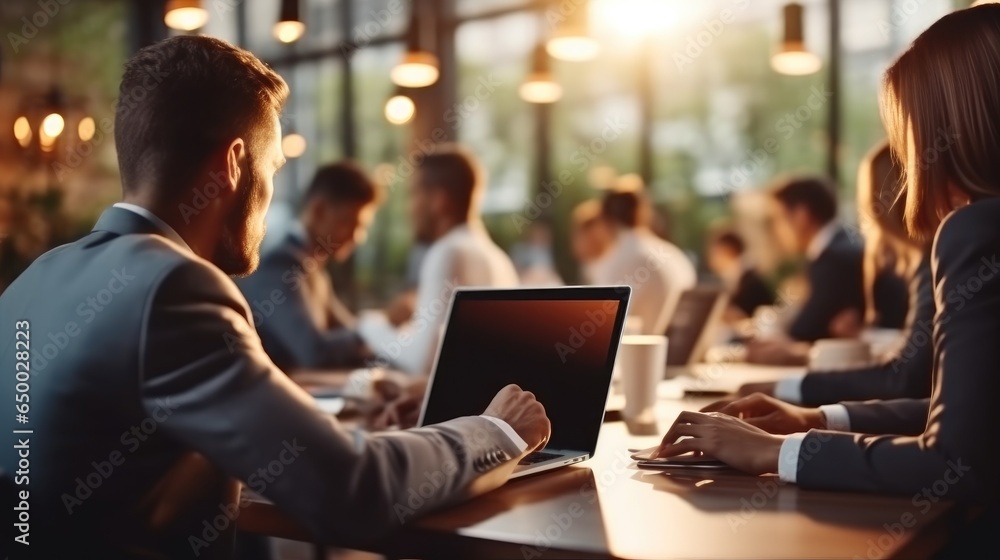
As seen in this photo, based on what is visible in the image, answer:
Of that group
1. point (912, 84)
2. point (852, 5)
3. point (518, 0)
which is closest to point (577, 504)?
point (912, 84)

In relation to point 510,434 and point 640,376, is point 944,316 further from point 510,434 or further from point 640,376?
point 640,376

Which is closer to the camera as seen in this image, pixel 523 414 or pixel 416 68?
pixel 523 414

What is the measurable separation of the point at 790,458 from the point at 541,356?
417 mm

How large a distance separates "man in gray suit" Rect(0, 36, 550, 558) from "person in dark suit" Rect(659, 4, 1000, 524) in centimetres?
36

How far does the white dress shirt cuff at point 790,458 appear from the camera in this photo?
1.29m

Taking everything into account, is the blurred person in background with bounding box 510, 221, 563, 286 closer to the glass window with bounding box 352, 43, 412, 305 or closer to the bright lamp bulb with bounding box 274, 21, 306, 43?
the glass window with bounding box 352, 43, 412, 305

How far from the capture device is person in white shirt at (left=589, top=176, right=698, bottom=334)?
14.1 ft

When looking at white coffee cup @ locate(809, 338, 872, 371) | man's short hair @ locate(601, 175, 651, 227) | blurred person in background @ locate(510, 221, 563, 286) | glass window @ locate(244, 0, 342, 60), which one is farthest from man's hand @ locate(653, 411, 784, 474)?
glass window @ locate(244, 0, 342, 60)

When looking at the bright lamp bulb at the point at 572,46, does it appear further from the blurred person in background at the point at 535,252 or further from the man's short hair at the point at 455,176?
the blurred person in background at the point at 535,252

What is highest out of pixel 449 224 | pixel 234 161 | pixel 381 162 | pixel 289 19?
pixel 289 19

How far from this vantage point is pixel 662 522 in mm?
1112

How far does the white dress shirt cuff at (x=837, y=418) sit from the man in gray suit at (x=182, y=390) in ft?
1.80

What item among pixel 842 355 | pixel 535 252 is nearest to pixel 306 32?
pixel 535 252

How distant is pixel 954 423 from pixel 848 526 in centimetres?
21
